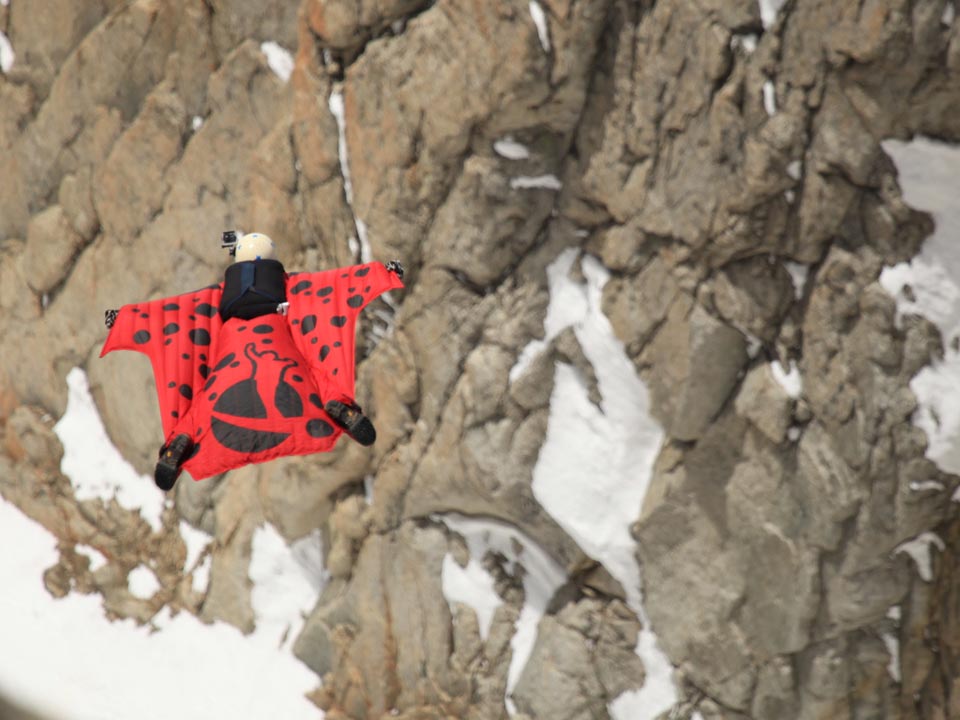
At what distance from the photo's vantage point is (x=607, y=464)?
6.10 m

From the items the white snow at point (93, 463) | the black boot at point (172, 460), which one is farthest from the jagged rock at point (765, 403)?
the white snow at point (93, 463)

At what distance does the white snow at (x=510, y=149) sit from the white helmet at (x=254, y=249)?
2318mm

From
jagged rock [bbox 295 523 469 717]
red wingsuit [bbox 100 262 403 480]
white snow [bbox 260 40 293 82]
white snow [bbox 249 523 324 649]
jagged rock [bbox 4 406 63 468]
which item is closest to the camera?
red wingsuit [bbox 100 262 403 480]

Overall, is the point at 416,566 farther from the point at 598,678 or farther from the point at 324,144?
the point at 324,144

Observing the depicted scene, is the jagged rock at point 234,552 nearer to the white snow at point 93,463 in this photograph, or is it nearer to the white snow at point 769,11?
the white snow at point 93,463

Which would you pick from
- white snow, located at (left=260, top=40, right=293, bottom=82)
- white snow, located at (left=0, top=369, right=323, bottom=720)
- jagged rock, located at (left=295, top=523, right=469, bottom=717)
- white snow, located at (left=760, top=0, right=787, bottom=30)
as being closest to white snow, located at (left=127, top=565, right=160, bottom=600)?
white snow, located at (left=0, top=369, right=323, bottom=720)

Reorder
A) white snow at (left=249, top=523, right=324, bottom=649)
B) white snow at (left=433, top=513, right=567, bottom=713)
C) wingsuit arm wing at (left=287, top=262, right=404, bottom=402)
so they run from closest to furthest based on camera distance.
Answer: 1. wingsuit arm wing at (left=287, top=262, right=404, bottom=402)
2. white snow at (left=433, top=513, right=567, bottom=713)
3. white snow at (left=249, top=523, right=324, bottom=649)

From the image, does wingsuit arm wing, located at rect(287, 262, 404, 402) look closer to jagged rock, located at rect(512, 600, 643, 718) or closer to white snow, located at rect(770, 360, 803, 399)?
white snow, located at rect(770, 360, 803, 399)

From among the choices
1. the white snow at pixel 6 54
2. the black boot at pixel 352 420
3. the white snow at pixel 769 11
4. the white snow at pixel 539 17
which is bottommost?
the black boot at pixel 352 420

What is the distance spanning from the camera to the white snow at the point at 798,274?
17.5ft

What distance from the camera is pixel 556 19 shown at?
5.64m

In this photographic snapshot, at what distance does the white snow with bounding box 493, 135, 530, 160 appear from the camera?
6090 mm

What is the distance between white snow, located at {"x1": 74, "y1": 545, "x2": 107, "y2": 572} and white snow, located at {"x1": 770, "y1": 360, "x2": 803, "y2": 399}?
22.3ft

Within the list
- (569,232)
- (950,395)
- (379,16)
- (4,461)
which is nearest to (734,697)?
(950,395)
